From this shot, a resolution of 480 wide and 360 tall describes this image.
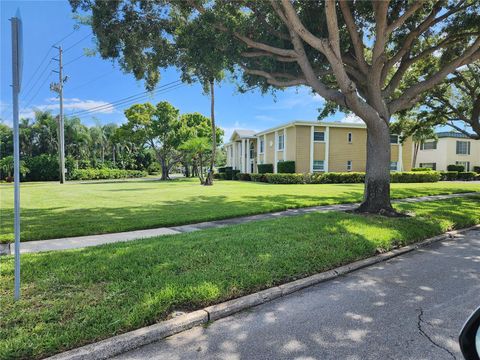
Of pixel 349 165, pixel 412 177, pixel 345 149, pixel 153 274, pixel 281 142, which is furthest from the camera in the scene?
pixel 281 142

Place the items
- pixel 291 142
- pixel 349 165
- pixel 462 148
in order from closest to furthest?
pixel 291 142 → pixel 349 165 → pixel 462 148

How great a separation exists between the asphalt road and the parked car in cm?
148

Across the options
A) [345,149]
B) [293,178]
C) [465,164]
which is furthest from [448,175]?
[293,178]

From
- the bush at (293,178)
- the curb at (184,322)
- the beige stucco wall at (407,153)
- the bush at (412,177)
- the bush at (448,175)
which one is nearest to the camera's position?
the curb at (184,322)

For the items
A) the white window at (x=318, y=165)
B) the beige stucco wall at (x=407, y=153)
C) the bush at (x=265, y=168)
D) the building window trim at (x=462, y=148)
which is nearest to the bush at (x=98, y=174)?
the bush at (x=265, y=168)

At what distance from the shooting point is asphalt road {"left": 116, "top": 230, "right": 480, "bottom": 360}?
2912 millimetres

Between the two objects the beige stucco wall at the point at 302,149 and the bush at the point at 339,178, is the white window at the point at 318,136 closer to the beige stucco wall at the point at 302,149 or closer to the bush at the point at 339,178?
the beige stucco wall at the point at 302,149

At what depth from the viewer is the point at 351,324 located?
3.41 meters

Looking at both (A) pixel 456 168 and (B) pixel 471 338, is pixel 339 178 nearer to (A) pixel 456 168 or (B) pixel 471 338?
(A) pixel 456 168

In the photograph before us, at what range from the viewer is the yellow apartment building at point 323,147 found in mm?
30562

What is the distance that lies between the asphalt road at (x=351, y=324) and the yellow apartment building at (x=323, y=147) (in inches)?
1025

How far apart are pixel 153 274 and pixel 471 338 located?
363 cm

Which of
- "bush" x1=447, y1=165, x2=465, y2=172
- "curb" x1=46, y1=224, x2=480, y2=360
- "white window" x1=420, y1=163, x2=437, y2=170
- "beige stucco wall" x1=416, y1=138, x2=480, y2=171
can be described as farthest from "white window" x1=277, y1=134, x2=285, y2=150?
"curb" x1=46, y1=224, x2=480, y2=360

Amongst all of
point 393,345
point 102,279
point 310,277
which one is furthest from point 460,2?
point 102,279
